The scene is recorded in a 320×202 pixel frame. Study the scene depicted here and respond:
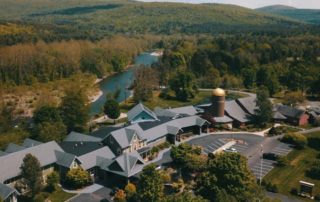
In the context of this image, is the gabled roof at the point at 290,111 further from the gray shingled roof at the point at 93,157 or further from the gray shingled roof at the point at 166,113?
the gray shingled roof at the point at 93,157

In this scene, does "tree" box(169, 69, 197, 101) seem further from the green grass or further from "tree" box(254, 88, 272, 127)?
the green grass

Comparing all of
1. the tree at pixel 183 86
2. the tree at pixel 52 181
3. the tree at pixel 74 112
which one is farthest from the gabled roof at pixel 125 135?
the tree at pixel 183 86

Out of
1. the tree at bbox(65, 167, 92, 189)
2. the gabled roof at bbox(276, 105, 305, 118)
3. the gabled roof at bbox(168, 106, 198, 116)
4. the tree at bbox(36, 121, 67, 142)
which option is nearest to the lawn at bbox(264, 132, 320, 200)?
the gabled roof at bbox(276, 105, 305, 118)

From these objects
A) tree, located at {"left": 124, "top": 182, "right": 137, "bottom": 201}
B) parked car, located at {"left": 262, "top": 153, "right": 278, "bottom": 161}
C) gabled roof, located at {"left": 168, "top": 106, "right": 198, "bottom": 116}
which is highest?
gabled roof, located at {"left": 168, "top": 106, "right": 198, "bottom": 116}

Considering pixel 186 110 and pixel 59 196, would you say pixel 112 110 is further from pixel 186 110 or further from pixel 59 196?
pixel 59 196

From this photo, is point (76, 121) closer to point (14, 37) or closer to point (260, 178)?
point (260, 178)

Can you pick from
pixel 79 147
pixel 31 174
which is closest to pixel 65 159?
pixel 79 147
